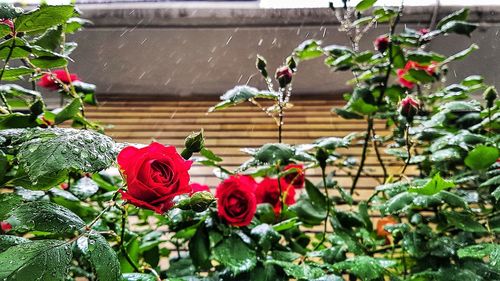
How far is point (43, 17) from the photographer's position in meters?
0.49

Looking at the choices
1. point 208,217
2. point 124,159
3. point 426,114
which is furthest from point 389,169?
point 124,159

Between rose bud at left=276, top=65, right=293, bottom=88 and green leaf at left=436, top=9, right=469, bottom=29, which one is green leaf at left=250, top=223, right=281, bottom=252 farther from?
green leaf at left=436, top=9, right=469, bottom=29

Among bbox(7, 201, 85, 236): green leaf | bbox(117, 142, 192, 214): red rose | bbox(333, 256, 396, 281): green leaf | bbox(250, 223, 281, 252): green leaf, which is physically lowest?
bbox(333, 256, 396, 281): green leaf

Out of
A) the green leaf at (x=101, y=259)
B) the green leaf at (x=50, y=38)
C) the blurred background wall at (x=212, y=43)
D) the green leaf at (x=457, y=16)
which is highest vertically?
the blurred background wall at (x=212, y=43)

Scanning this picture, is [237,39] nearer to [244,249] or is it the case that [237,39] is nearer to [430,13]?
[430,13]

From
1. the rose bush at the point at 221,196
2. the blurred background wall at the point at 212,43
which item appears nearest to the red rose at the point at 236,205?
the rose bush at the point at 221,196

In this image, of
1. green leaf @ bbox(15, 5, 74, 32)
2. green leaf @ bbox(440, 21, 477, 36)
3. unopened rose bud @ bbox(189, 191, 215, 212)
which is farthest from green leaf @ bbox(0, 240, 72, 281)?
Answer: green leaf @ bbox(440, 21, 477, 36)

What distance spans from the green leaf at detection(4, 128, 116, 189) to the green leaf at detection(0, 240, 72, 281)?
60 millimetres

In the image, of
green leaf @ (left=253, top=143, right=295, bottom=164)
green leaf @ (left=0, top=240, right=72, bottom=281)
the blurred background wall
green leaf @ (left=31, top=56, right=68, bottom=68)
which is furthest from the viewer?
the blurred background wall

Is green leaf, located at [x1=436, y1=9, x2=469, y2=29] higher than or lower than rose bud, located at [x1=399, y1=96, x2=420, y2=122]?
higher

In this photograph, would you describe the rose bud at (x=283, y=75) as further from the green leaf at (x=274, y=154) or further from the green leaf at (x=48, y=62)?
the green leaf at (x=48, y=62)

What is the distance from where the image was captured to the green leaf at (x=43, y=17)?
19.2 inches

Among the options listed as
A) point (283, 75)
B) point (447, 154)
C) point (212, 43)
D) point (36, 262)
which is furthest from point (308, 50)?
point (212, 43)

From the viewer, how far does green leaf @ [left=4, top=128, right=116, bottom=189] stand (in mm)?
390
